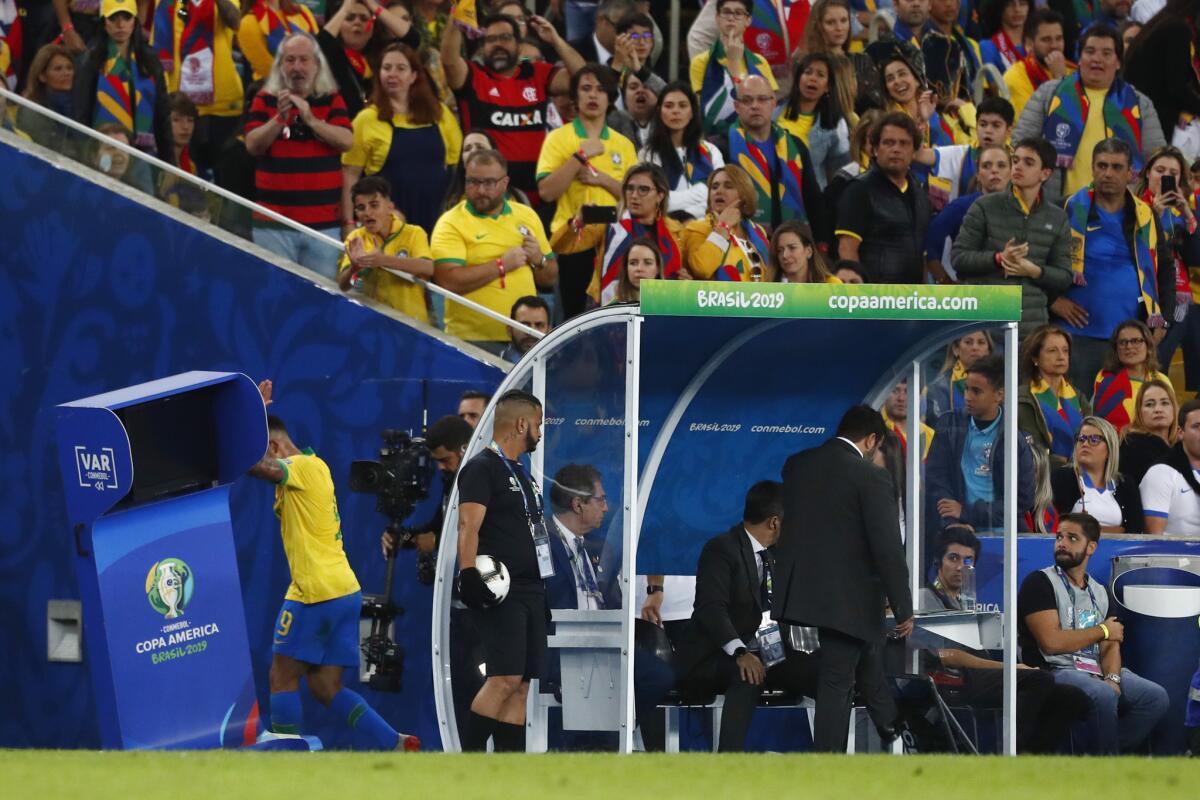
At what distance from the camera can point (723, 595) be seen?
11.3 m

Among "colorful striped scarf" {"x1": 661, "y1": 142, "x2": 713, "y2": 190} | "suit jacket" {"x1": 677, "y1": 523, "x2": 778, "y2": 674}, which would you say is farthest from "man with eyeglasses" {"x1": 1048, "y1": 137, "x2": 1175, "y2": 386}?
"suit jacket" {"x1": 677, "y1": 523, "x2": 778, "y2": 674}

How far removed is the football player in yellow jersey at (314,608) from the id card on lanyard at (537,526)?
1566 mm

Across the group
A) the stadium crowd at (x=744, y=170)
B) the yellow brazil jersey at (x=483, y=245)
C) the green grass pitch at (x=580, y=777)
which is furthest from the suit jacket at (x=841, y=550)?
the yellow brazil jersey at (x=483, y=245)

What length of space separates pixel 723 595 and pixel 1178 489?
129 inches

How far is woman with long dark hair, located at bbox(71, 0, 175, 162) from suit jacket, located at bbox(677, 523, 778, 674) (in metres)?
5.88

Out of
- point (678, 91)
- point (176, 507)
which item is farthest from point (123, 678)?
point (678, 91)

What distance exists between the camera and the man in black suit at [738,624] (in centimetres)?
1108

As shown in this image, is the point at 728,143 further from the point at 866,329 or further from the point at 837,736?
the point at 837,736

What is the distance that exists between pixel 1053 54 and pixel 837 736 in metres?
8.24

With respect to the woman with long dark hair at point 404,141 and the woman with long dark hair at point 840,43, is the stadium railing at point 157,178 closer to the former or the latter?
the woman with long dark hair at point 404,141

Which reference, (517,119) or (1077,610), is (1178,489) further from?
(517,119)

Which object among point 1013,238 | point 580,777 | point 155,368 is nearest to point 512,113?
point 155,368

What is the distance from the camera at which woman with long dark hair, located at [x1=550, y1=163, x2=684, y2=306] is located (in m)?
13.5

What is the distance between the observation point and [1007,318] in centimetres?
1052
